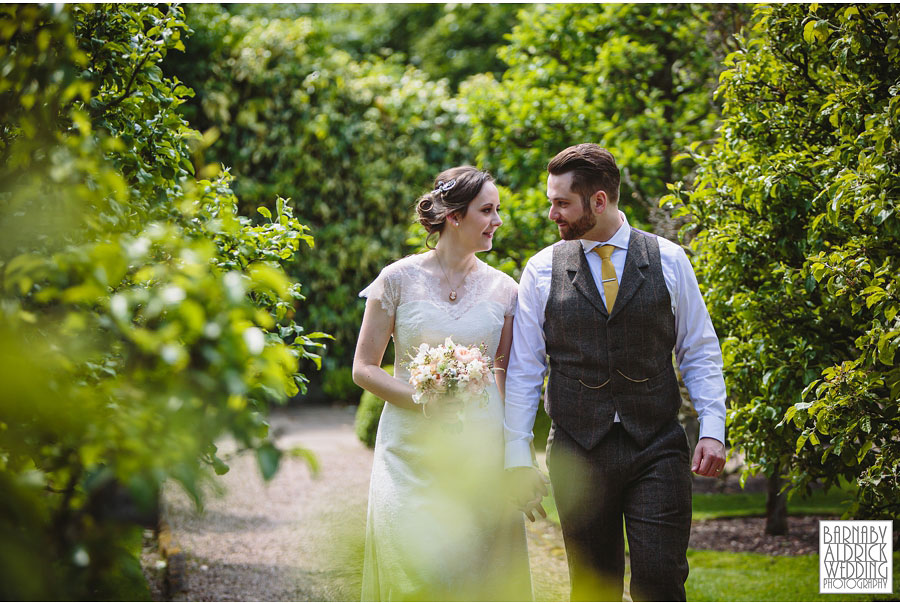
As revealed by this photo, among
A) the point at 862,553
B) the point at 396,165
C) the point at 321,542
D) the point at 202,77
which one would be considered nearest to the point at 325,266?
the point at 396,165

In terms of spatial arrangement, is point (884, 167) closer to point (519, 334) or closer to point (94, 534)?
point (519, 334)

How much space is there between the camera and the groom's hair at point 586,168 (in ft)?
9.87

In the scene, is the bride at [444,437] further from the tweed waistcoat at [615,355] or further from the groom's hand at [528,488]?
the tweed waistcoat at [615,355]

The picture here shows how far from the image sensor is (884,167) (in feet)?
9.31

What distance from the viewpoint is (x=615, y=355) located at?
2861mm

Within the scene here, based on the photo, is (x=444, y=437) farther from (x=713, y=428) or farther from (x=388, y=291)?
(x=713, y=428)

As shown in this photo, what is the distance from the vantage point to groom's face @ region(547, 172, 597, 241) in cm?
302

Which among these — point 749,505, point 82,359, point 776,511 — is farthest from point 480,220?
point 749,505

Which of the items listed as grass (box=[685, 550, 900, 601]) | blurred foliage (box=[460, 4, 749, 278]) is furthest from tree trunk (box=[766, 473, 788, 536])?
blurred foliage (box=[460, 4, 749, 278])

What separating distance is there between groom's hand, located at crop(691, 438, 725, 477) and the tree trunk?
126 inches

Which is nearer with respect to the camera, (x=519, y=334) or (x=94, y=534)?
(x=94, y=534)

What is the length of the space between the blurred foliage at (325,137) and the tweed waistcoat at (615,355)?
7043mm

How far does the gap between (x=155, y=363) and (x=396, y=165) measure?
31.2ft

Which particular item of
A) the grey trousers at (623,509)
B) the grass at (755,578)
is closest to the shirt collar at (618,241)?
the grey trousers at (623,509)
